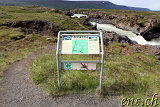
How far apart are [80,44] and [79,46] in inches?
4.1

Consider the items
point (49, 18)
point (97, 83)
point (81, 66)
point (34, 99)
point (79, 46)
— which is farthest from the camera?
point (49, 18)

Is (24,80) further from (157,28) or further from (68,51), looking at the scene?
(157,28)

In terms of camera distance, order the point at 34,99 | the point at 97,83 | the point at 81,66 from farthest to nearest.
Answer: the point at 97,83 < the point at 34,99 < the point at 81,66

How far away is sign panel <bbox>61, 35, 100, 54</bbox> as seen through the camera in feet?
16.1

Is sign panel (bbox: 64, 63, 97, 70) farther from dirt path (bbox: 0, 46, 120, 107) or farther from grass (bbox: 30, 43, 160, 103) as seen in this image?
dirt path (bbox: 0, 46, 120, 107)

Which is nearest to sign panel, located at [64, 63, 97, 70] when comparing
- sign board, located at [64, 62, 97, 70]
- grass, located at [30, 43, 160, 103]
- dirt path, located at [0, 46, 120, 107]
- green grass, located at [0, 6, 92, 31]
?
sign board, located at [64, 62, 97, 70]

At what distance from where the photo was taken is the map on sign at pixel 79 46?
4.93 m

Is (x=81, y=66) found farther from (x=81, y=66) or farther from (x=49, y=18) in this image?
(x=49, y=18)

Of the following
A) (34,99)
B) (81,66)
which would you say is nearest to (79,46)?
(81,66)

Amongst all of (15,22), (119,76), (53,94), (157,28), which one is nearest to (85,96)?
(53,94)

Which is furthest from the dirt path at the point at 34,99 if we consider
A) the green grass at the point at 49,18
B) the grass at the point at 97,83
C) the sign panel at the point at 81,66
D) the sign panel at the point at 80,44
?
the green grass at the point at 49,18

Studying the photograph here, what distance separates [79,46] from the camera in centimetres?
502

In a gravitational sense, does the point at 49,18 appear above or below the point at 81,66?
above

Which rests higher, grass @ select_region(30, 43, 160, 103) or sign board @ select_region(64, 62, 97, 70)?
sign board @ select_region(64, 62, 97, 70)
